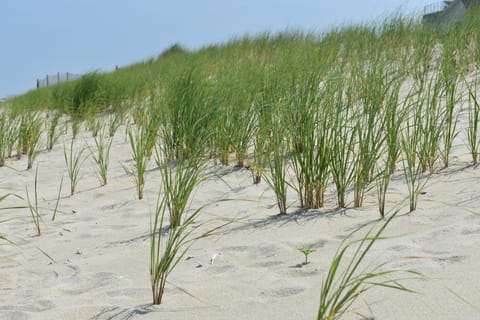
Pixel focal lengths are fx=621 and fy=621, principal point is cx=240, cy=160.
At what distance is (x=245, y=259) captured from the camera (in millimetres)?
2303

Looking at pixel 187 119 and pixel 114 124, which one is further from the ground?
pixel 187 119

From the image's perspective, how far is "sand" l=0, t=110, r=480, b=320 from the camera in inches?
69.3

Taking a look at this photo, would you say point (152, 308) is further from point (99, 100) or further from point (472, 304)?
point (99, 100)

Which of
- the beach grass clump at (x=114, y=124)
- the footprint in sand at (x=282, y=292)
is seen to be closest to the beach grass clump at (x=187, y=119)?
the beach grass clump at (x=114, y=124)

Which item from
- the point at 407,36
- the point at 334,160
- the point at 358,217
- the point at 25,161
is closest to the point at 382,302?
the point at 358,217

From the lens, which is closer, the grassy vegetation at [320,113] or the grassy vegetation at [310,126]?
the grassy vegetation at [310,126]

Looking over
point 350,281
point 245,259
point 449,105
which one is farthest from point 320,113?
point 350,281

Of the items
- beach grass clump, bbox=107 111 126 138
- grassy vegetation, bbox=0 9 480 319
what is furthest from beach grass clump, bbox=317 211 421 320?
beach grass clump, bbox=107 111 126 138

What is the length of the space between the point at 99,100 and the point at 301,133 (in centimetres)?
→ 608

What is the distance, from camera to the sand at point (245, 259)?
1.76 metres

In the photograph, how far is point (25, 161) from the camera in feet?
18.9

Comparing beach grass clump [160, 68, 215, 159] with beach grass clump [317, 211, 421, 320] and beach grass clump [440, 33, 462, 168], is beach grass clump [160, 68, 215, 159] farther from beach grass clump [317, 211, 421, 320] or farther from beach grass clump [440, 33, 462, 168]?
beach grass clump [317, 211, 421, 320]

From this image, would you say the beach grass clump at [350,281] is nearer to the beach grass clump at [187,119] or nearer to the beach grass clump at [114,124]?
the beach grass clump at [187,119]

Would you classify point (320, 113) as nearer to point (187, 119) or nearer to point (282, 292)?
point (187, 119)
